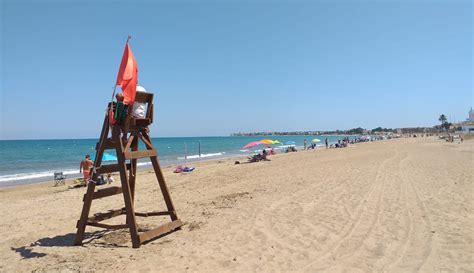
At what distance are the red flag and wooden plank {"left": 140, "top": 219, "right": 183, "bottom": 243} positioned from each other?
84.7 inches

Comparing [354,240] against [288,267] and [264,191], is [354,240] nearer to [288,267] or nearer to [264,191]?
[288,267]

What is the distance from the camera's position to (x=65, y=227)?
7020 millimetres

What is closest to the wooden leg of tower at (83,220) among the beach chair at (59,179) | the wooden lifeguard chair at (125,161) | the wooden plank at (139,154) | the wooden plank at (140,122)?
the wooden lifeguard chair at (125,161)

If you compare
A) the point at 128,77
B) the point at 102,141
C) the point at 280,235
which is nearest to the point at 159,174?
the point at 102,141

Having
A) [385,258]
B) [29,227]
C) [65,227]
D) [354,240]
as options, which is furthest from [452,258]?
[29,227]

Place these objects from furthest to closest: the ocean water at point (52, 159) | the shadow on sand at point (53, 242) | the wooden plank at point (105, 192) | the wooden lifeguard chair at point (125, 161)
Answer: the ocean water at point (52, 159)
the wooden plank at point (105, 192)
the wooden lifeguard chair at point (125, 161)
the shadow on sand at point (53, 242)

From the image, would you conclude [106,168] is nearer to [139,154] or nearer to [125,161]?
[125,161]

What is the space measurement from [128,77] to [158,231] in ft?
8.62

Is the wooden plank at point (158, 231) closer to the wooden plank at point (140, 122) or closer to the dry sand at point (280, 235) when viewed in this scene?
the dry sand at point (280, 235)

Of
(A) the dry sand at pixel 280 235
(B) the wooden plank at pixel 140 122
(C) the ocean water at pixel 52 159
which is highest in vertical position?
(B) the wooden plank at pixel 140 122

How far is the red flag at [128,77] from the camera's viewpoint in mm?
5270

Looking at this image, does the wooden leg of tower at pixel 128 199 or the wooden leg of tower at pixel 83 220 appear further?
the wooden leg of tower at pixel 83 220

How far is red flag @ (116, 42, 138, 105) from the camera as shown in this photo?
5270 mm

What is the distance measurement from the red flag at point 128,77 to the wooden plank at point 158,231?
2.15 m
